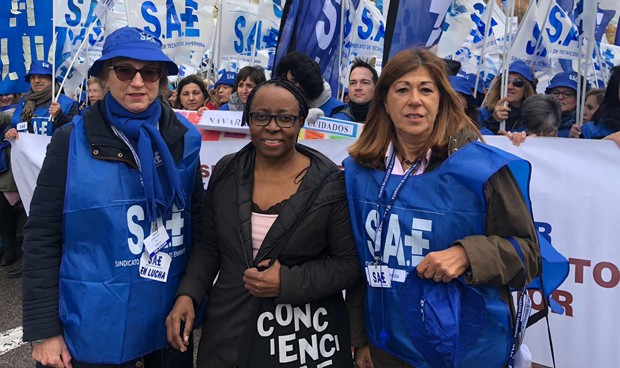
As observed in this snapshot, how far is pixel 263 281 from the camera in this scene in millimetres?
1845

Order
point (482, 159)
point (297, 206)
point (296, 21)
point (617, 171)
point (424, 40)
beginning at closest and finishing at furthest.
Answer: point (482, 159) → point (297, 206) → point (617, 171) → point (424, 40) → point (296, 21)

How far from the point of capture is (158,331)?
2086 mm

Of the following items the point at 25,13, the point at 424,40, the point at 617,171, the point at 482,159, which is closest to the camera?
the point at 482,159

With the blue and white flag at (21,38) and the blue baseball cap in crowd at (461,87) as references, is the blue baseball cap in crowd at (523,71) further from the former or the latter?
the blue and white flag at (21,38)

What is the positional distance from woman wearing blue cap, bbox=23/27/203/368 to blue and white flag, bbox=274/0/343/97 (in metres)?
3.18

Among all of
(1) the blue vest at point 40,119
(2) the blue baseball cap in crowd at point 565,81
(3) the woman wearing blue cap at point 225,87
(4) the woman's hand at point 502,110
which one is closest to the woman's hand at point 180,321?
(4) the woman's hand at point 502,110

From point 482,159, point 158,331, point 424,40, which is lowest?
point 158,331

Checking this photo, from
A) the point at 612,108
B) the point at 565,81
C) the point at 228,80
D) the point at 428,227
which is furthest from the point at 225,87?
the point at 428,227

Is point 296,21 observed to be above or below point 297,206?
above

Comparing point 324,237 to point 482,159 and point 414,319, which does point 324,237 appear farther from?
point 482,159

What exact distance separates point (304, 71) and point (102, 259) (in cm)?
234

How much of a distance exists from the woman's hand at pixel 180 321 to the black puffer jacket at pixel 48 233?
42cm

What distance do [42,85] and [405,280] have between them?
5.85 m

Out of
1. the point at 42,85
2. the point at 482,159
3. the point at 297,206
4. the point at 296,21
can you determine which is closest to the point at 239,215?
the point at 297,206
